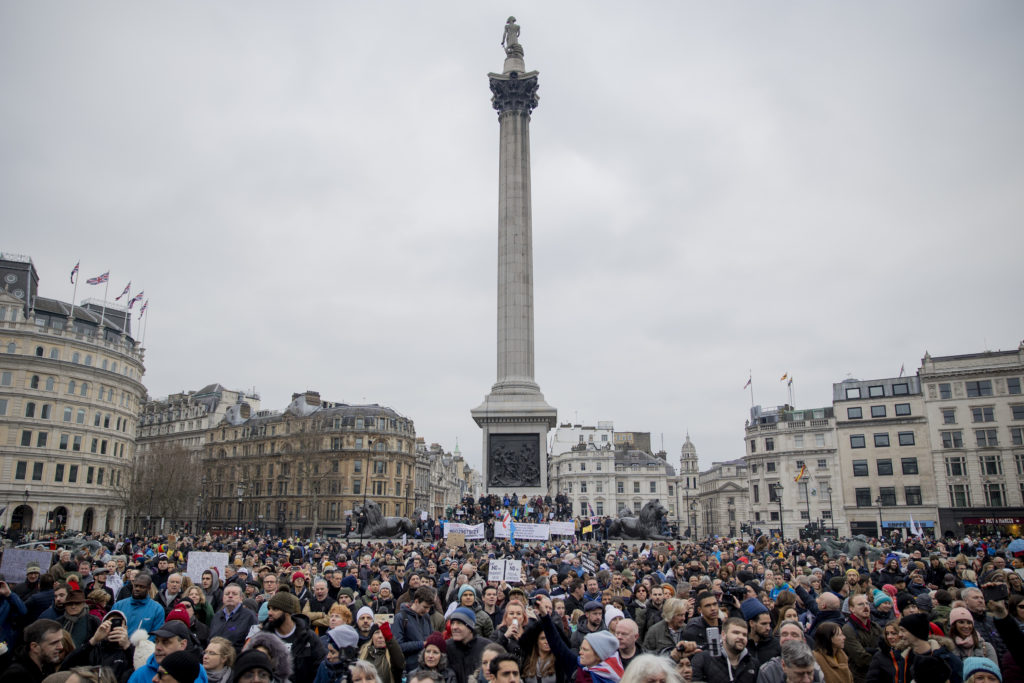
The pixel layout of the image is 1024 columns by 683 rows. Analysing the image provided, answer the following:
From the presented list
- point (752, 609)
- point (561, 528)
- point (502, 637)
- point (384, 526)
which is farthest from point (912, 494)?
point (502, 637)

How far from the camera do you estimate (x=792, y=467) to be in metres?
82.1

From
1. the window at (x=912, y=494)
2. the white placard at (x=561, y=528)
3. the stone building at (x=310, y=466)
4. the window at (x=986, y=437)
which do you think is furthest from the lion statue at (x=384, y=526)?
the window at (x=986, y=437)

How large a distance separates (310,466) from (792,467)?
2254 inches

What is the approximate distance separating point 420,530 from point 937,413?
6104 cm

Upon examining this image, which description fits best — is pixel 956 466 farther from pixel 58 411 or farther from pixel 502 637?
pixel 58 411

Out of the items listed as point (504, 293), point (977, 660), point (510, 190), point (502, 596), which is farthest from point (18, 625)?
point (510, 190)

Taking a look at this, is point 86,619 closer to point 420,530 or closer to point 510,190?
point 420,530

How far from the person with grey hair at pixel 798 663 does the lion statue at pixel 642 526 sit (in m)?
29.4

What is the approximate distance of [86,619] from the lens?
27.5 ft

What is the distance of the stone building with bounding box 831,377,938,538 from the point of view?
73062 millimetres

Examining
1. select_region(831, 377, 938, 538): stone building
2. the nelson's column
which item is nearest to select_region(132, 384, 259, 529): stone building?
the nelson's column

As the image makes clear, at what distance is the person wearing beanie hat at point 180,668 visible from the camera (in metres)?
5.13

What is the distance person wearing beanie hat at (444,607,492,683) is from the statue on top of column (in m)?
45.2

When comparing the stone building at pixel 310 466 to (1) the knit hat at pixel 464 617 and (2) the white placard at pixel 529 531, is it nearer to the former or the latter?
(2) the white placard at pixel 529 531
